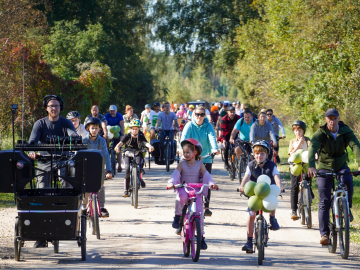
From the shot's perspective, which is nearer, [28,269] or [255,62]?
[28,269]

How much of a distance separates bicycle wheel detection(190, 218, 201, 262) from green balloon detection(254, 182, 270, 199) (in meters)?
0.85

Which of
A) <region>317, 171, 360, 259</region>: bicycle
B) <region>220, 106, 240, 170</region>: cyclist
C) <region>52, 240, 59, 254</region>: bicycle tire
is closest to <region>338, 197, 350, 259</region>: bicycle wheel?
<region>317, 171, 360, 259</region>: bicycle

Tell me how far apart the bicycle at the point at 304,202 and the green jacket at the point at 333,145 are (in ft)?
4.37

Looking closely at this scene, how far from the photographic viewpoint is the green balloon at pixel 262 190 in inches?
259

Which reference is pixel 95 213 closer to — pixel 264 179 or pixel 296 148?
pixel 264 179

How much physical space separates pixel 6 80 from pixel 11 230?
33.3 feet

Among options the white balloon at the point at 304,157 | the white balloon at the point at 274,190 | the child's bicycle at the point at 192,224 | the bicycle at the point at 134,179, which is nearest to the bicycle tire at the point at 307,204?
the white balloon at the point at 304,157

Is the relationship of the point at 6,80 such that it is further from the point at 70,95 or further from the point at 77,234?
the point at 77,234

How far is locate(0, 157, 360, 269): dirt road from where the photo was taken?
651 centimetres

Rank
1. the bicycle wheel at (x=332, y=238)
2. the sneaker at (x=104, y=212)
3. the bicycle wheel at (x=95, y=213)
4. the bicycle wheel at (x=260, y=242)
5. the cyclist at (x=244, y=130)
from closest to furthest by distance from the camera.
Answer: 1. the bicycle wheel at (x=260, y=242)
2. the bicycle wheel at (x=332, y=238)
3. the bicycle wheel at (x=95, y=213)
4. the sneaker at (x=104, y=212)
5. the cyclist at (x=244, y=130)

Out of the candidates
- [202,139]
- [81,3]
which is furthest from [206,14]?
[202,139]

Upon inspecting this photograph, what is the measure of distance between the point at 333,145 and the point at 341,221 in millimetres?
1153

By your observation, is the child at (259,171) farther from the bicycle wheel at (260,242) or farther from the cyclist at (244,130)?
the cyclist at (244,130)

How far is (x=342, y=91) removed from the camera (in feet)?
65.8
